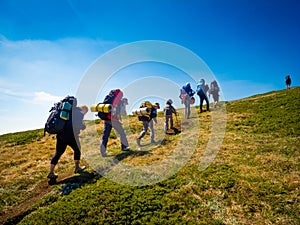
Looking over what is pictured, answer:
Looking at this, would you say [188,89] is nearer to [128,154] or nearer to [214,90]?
[214,90]

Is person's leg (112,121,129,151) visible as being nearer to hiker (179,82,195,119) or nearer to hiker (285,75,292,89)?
hiker (179,82,195,119)

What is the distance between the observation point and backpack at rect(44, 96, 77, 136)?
9.70 metres

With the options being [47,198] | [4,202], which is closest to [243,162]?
[47,198]

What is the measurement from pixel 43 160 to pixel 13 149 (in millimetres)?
5322

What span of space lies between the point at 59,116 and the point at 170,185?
586cm

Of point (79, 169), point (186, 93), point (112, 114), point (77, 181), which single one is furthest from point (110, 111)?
point (186, 93)

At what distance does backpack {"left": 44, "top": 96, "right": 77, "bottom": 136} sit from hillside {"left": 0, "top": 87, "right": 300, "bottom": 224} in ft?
8.54

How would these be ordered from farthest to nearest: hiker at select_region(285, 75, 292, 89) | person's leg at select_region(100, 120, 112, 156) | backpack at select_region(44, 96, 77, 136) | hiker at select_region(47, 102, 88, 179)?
hiker at select_region(285, 75, 292, 89)
person's leg at select_region(100, 120, 112, 156)
hiker at select_region(47, 102, 88, 179)
backpack at select_region(44, 96, 77, 136)

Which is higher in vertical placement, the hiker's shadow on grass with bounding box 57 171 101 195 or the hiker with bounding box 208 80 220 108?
the hiker with bounding box 208 80 220 108

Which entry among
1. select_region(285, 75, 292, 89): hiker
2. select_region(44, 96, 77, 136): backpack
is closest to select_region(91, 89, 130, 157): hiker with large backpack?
select_region(44, 96, 77, 136): backpack

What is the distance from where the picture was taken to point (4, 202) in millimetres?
9102

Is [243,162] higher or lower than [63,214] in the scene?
higher

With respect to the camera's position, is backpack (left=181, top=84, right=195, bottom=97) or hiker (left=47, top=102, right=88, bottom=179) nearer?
hiker (left=47, top=102, right=88, bottom=179)

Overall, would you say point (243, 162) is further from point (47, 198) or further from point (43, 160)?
point (43, 160)
